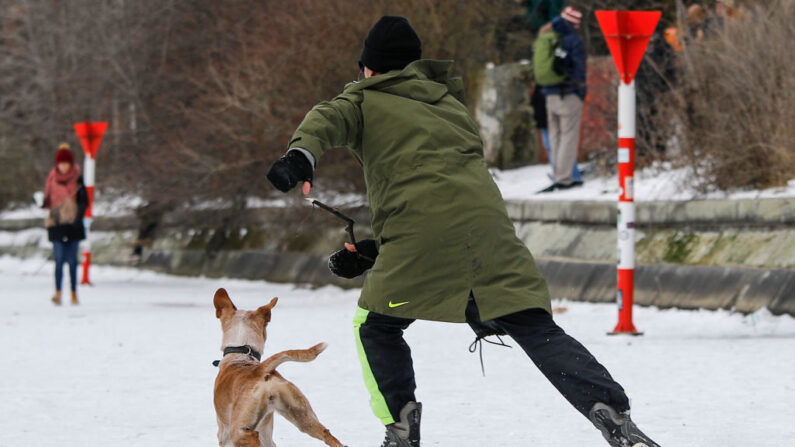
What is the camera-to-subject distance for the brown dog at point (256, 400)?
15.8ft

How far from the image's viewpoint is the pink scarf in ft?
51.2

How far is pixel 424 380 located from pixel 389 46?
3.70 meters

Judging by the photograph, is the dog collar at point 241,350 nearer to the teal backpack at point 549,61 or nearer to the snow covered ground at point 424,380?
the snow covered ground at point 424,380

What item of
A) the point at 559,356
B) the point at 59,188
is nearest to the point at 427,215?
the point at 559,356

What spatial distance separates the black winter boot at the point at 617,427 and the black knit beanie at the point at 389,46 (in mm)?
1404

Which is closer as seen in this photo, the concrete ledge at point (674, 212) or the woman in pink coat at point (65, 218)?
the concrete ledge at point (674, 212)

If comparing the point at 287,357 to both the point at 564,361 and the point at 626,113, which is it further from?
the point at 626,113

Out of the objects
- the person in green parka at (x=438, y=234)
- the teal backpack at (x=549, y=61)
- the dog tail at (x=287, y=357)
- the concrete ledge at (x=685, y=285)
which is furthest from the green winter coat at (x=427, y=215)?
the teal backpack at (x=549, y=61)

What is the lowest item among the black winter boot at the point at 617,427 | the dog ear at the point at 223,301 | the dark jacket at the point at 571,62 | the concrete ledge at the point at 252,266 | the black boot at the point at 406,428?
the concrete ledge at the point at 252,266

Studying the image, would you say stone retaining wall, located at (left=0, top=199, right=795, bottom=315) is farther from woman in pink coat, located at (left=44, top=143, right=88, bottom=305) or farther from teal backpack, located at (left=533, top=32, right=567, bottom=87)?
woman in pink coat, located at (left=44, top=143, right=88, bottom=305)

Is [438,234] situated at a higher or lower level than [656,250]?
higher

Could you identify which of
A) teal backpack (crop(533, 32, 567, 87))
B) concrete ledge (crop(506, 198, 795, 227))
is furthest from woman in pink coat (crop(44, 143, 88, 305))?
teal backpack (crop(533, 32, 567, 87))

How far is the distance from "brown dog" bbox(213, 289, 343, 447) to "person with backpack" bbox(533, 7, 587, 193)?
9.65 metres

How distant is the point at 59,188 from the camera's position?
15.7m
